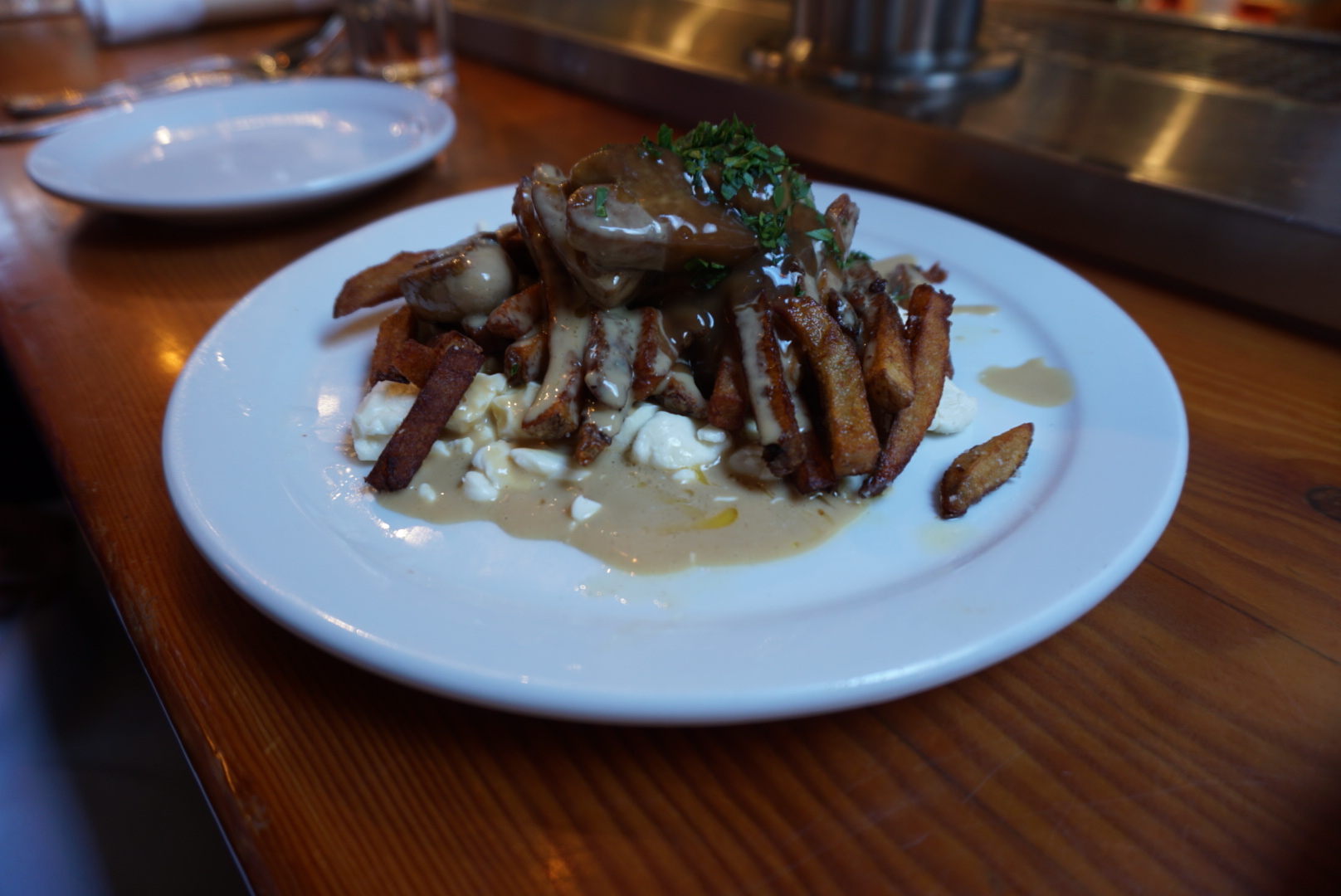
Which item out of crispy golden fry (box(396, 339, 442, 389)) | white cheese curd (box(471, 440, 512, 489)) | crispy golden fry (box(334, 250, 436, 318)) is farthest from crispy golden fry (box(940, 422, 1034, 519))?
crispy golden fry (box(334, 250, 436, 318))

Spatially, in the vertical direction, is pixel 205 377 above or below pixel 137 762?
above

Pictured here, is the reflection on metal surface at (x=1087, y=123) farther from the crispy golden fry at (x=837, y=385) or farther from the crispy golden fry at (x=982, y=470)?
the crispy golden fry at (x=837, y=385)

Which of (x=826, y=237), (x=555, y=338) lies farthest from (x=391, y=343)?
(x=826, y=237)

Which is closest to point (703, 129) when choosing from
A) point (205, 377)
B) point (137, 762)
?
point (205, 377)

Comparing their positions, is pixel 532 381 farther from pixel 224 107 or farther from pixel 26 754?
pixel 224 107

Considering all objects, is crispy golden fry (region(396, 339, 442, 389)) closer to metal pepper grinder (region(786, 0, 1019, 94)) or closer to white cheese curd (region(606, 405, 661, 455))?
white cheese curd (region(606, 405, 661, 455))


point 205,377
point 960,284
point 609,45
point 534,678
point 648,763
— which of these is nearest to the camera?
point 534,678

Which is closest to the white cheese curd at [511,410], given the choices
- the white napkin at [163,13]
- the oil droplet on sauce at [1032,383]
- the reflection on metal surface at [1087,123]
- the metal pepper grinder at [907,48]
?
the oil droplet on sauce at [1032,383]
